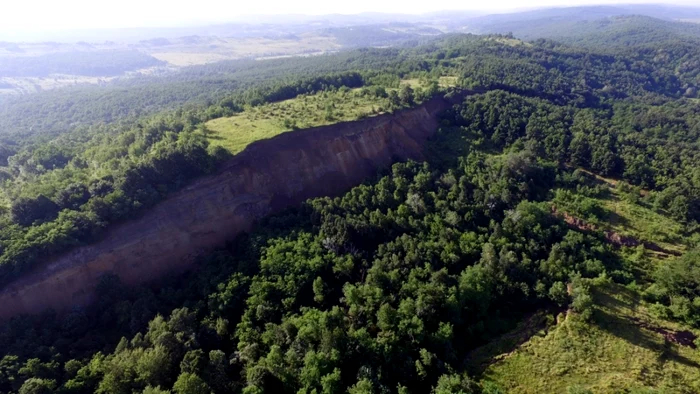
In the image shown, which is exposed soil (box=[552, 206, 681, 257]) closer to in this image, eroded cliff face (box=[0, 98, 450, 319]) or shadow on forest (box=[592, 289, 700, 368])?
shadow on forest (box=[592, 289, 700, 368])

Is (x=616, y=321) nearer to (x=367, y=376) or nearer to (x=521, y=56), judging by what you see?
(x=367, y=376)

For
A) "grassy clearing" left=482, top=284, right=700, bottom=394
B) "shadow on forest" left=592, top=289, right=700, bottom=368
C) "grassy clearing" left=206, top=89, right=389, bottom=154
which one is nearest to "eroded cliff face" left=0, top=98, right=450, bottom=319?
"grassy clearing" left=206, top=89, right=389, bottom=154

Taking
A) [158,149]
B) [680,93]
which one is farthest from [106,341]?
[680,93]

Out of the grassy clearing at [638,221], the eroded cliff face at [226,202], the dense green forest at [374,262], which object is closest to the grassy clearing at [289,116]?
the eroded cliff face at [226,202]

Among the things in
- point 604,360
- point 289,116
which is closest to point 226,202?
point 289,116

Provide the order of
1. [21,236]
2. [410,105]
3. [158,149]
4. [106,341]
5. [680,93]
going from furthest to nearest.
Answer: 1. [680,93]
2. [410,105]
3. [158,149]
4. [21,236]
5. [106,341]

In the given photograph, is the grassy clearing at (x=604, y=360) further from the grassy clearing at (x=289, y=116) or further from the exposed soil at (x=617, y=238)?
the grassy clearing at (x=289, y=116)
